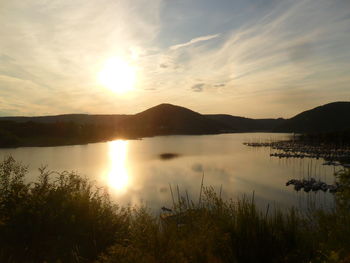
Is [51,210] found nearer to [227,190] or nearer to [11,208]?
[11,208]

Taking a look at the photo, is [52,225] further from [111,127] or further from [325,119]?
[325,119]

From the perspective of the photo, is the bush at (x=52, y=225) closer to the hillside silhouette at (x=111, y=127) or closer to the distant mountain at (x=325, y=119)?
the hillside silhouette at (x=111, y=127)

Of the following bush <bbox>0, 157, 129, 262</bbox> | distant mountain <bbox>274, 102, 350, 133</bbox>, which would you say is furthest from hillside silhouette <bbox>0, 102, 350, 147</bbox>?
bush <bbox>0, 157, 129, 262</bbox>

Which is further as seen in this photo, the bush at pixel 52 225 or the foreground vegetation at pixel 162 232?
the bush at pixel 52 225

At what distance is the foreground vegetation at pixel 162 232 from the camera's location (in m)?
4.74

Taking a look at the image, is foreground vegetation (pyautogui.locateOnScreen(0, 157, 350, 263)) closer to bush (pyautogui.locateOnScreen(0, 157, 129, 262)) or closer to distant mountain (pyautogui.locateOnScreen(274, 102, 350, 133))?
bush (pyautogui.locateOnScreen(0, 157, 129, 262))

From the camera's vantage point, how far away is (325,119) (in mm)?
148750

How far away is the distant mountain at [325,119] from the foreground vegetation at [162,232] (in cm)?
15140

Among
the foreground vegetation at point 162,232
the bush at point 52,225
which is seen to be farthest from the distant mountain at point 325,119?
the bush at point 52,225

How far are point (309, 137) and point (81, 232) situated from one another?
9436 cm

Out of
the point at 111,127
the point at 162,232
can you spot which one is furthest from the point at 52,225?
the point at 111,127

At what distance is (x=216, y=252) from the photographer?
512cm

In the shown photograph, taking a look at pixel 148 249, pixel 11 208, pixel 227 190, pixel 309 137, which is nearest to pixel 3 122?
pixel 227 190

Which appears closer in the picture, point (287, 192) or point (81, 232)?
point (81, 232)
